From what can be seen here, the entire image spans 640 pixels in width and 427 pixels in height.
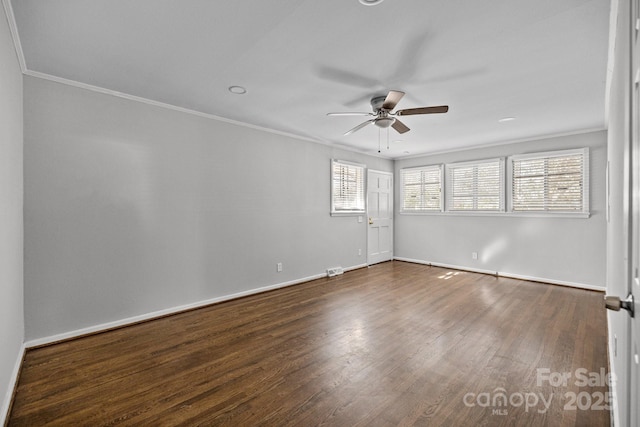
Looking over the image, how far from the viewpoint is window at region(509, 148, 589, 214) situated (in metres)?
4.76

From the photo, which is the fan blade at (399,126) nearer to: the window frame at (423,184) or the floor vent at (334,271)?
the floor vent at (334,271)

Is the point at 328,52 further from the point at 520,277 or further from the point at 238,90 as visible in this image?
the point at 520,277

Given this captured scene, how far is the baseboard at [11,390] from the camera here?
182 centimetres

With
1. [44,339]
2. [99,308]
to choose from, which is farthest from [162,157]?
[44,339]

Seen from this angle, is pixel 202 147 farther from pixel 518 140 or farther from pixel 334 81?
pixel 518 140

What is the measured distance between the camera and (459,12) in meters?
1.88

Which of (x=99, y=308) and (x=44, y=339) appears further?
(x=99, y=308)

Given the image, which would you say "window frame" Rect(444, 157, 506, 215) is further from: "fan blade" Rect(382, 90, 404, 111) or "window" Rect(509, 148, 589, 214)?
"fan blade" Rect(382, 90, 404, 111)

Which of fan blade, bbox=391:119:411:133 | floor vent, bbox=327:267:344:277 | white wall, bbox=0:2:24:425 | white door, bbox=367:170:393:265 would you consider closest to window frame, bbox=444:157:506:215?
white door, bbox=367:170:393:265

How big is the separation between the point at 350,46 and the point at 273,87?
1.06 meters

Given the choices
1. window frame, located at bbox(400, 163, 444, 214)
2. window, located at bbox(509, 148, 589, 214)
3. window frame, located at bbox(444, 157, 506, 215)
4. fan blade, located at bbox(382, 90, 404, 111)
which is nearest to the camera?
fan blade, located at bbox(382, 90, 404, 111)

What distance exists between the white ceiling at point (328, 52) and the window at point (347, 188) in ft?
6.95

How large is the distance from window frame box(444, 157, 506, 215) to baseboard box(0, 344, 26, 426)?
Answer: 654cm

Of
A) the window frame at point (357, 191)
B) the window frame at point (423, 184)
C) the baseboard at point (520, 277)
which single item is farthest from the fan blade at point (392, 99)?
the baseboard at point (520, 277)
